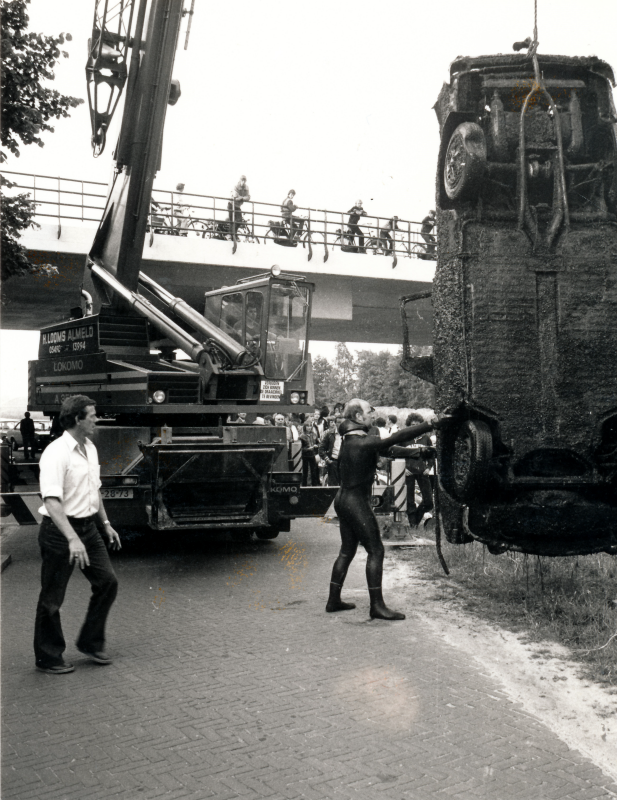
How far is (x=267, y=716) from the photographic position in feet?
16.6

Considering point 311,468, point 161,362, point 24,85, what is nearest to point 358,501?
point 161,362

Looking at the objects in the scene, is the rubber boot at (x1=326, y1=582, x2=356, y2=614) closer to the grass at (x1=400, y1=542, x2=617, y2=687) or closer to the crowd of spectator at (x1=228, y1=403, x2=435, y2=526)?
the grass at (x1=400, y1=542, x2=617, y2=687)

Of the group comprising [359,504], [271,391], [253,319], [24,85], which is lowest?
[359,504]

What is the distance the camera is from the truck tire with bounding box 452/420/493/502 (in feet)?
16.2

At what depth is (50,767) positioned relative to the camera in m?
4.35

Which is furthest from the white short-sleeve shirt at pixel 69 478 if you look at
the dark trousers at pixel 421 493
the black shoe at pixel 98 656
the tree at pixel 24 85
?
the dark trousers at pixel 421 493

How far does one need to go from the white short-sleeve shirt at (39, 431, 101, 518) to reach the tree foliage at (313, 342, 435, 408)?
47.3m

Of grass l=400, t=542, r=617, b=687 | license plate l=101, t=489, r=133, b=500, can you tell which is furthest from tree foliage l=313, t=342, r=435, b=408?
license plate l=101, t=489, r=133, b=500

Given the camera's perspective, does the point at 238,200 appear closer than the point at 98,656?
No

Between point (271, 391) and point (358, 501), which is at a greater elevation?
point (271, 391)

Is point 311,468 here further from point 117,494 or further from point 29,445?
point 117,494

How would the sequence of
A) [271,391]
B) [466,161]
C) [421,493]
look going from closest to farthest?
[466,161] → [271,391] → [421,493]

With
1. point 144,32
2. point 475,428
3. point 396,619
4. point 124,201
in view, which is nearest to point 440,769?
point 475,428

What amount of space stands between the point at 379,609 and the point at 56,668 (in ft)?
9.26
